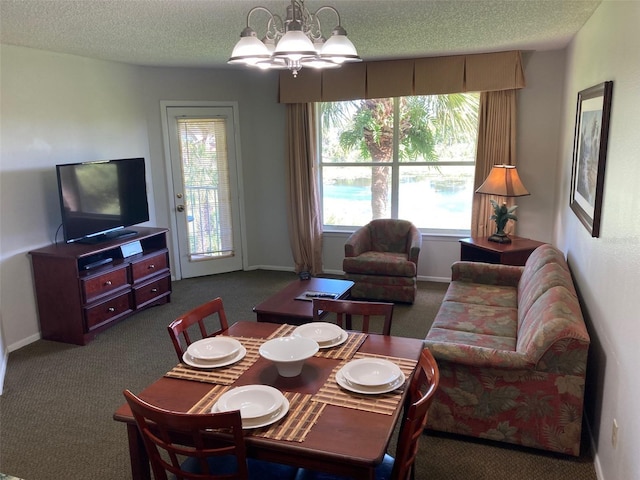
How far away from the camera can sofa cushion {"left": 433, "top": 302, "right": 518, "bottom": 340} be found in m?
3.27

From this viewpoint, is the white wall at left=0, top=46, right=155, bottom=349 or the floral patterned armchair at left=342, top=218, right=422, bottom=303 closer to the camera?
the white wall at left=0, top=46, right=155, bottom=349

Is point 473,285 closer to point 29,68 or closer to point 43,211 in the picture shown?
point 43,211

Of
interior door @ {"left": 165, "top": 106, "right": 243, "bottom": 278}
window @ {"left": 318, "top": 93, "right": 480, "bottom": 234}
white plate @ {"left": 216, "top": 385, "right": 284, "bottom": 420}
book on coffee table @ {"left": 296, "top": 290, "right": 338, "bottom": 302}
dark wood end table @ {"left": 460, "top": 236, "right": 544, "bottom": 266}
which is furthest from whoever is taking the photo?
interior door @ {"left": 165, "top": 106, "right": 243, "bottom": 278}

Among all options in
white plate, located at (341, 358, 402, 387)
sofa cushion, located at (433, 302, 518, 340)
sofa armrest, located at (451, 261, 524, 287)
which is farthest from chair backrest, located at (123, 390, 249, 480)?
sofa armrest, located at (451, 261, 524, 287)

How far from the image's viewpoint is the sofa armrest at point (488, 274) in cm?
411

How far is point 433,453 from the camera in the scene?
2.68 metres

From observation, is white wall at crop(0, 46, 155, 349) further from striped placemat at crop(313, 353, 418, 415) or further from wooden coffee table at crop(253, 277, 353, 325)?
striped placemat at crop(313, 353, 418, 415)

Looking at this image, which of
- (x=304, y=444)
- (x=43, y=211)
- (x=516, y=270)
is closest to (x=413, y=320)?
(x=516, y=270)

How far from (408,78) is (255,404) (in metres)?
4.41

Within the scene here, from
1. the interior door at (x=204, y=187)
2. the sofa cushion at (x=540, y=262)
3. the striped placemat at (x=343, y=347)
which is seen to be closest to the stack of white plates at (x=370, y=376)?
the striped placemat at (x=343, y=347)

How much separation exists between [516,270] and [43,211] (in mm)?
4043

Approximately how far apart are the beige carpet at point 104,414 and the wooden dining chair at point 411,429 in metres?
0.77

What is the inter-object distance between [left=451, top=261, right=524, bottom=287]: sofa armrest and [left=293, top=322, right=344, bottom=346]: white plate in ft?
6.85

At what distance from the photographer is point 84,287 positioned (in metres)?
4.11
